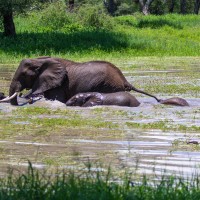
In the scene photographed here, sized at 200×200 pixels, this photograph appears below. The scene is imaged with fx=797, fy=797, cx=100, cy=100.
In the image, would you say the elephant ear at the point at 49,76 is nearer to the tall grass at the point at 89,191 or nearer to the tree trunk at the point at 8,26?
the tall grass at the point at 89,191

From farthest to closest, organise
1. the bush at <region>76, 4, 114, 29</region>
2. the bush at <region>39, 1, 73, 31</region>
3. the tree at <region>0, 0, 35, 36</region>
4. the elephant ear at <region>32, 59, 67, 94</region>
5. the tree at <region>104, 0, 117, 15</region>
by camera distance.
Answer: the tree at <region>104, 0, 117, 15</region>, the bush at <region>76, 4, 114, 29</region>, the bush at <region>39, 1, 73, 31</region>, the tree at <region>0, 0, 35, 36</region>, the elephant ear at <region>32, 59, 67, 94</region>

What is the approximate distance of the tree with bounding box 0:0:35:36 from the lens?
1247 inches

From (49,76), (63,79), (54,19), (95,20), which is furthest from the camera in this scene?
(95,20)

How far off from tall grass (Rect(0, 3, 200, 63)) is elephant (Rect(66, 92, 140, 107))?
12510 mm

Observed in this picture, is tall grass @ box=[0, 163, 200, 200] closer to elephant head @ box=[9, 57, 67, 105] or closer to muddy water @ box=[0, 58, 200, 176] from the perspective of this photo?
muddy water @ box=[0, 58, 200, 176]

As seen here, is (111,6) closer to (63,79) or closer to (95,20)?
(95,20)

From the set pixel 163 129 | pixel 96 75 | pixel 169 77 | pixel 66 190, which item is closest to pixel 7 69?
pixel 169 77

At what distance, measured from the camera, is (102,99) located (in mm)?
14727

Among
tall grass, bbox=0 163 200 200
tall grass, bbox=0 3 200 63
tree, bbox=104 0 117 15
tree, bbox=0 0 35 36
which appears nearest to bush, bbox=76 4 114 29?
tall grass, bbox=0 3 200 63

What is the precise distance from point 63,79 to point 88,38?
59.5 ft

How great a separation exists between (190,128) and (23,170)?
4.11 meters

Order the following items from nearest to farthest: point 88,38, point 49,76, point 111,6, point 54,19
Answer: point 49,76 → point 88,38 → point 54,19 → point 111,6

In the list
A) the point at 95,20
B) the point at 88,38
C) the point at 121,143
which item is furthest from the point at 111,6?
the point at 121,143

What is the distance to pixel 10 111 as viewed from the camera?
45.4 ft
